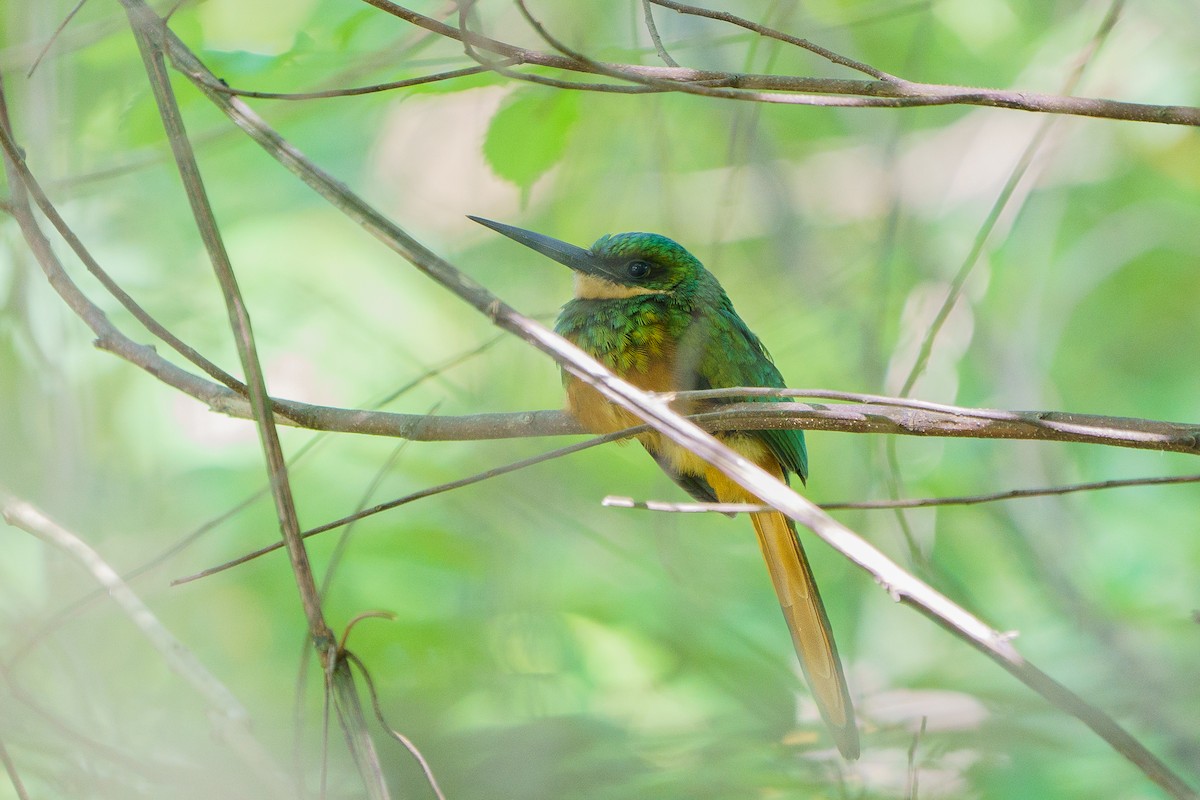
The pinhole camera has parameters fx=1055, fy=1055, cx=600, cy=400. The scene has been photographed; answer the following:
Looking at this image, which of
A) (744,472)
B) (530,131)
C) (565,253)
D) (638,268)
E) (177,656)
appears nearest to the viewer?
(744,472)

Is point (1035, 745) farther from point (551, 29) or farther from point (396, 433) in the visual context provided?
point (551, 29)

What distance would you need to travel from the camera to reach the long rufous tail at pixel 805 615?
198 cm

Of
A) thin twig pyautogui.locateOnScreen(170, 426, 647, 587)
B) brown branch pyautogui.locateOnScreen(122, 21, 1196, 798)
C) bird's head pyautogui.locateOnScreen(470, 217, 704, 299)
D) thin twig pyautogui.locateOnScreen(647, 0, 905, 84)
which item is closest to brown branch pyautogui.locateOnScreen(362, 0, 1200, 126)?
thin twig pyautogui.locateOnScreen(647, 0, 905, 84)

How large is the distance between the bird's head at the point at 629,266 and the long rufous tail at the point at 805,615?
0.59 meters

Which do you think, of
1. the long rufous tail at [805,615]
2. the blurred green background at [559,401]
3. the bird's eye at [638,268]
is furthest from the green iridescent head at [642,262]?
the long rufous tail at [805,615]

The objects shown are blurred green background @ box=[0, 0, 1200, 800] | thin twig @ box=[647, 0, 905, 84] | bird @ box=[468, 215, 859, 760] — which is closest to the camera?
thin twig @ box=[647, 0, 905, 84]

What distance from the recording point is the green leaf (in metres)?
2.04

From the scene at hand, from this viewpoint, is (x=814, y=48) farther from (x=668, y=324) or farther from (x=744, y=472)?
(x=668, y=324)

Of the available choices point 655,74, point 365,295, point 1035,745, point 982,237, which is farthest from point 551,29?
point 1035,745

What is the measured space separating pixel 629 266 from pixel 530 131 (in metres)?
0.51

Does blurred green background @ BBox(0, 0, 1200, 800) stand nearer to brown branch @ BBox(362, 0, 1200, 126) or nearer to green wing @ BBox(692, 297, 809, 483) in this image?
green wing @ BBox(692, 297, 809, 483)

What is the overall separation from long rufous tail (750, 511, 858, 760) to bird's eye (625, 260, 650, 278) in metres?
0.62

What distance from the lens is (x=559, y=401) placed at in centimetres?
332

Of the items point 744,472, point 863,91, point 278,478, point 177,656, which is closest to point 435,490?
point 278,478
